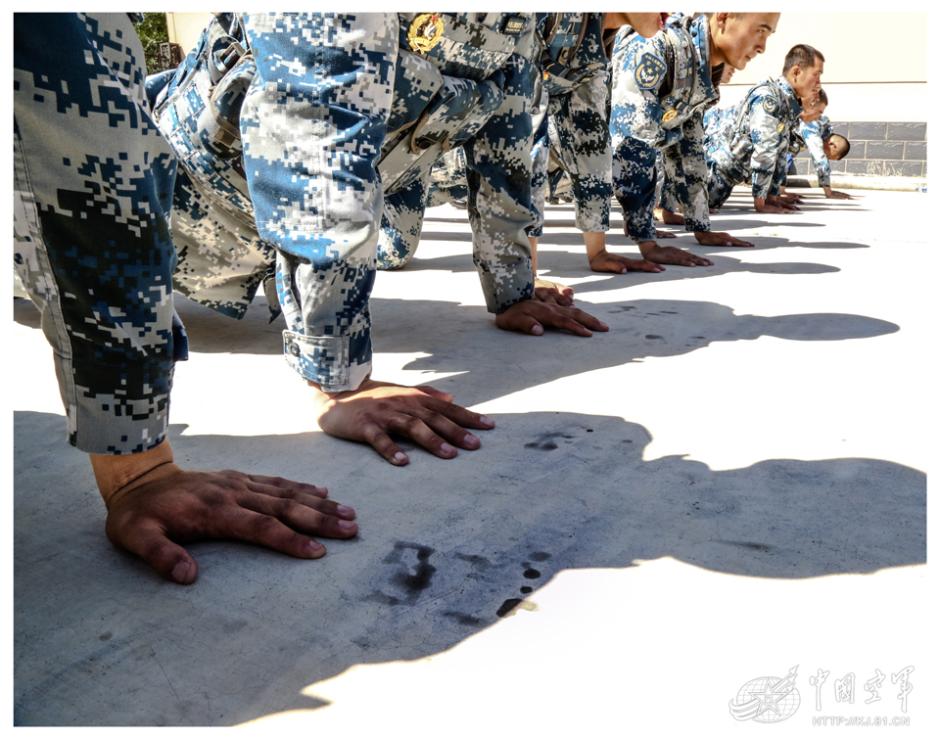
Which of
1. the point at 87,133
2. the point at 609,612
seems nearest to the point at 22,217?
the point at 87,133

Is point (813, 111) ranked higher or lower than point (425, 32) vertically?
higher

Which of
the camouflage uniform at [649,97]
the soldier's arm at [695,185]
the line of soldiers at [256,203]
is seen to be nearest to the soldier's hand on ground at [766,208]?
the soldier's arm at [695,185]

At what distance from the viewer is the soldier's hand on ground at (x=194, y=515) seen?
1075 mm

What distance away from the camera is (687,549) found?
3.72 feet

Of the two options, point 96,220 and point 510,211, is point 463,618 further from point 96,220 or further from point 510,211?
point 510,211

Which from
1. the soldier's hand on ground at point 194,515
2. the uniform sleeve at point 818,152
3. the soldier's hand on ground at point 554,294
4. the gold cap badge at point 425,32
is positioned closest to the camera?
the soldier's hand on ground at point 194,515

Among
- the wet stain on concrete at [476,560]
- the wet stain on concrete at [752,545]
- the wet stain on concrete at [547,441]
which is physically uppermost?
the wet stain on concrete at [547,441]

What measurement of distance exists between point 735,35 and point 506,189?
2.10 meters

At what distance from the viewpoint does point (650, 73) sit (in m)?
3.57

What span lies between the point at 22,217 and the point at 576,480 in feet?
2.96

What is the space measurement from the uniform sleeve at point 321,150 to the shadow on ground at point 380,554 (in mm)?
303
